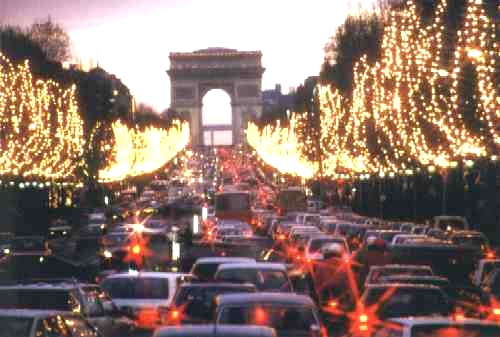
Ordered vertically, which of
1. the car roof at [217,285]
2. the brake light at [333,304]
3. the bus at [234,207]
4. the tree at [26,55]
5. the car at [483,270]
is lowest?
the brake light at [333,304]

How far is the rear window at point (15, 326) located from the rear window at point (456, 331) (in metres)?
3.52

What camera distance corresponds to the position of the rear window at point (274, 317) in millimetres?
17578

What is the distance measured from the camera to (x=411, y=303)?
2122 centimetres

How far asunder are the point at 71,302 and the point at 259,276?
4.50m

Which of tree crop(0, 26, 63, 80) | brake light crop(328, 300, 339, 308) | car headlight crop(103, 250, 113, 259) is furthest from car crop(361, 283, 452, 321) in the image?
tree crop(0, 26, 63, 80)

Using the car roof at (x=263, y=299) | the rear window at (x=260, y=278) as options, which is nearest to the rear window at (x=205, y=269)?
the rear window at (x=260, y=278)

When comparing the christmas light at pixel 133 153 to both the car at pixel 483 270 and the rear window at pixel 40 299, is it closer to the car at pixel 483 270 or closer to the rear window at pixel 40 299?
the car at pixel 483 270

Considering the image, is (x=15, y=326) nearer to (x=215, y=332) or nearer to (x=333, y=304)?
(x=215, y=332)

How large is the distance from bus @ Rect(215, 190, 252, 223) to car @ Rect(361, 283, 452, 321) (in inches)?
1822

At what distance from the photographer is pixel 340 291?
33344 millimetres

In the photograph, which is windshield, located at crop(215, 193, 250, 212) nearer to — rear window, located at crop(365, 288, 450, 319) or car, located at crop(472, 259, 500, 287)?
car, located at crop(472, 259, 500, 287)

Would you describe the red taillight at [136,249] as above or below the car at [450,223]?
below

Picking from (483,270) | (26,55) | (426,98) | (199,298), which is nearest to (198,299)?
(199,298)

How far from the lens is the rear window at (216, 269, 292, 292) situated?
24375 millimetres
